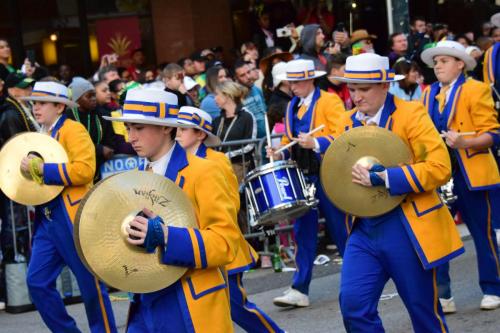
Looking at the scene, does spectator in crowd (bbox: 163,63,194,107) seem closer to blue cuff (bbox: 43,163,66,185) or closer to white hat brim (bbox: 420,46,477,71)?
white hat brim (bbox: 420,46,477,71)

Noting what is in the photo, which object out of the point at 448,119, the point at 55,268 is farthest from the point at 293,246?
the point at 55,268

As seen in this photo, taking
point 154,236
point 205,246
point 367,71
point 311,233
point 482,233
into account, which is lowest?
point 311,233

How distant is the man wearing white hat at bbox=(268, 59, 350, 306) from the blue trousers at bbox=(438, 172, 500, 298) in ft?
3.09

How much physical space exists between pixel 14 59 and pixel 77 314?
587cm

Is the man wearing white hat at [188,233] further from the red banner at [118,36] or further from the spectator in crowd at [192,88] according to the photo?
the red banner at [118,36]

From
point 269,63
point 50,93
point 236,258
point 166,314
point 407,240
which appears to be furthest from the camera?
point 269,63

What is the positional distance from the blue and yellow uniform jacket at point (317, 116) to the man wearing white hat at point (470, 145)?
790 millimetres

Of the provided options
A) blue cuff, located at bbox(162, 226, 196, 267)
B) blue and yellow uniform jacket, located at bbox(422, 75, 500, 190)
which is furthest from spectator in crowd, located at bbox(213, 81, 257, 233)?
blue cuff, located at bbox(162, 226, 196, 267)

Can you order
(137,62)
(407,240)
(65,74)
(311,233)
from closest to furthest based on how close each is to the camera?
1. (407,240)
2. (311,233)
3. (65,74)
4. (137,62)

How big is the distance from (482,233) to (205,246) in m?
4.15

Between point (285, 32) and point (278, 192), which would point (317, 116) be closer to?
point (278, 192)

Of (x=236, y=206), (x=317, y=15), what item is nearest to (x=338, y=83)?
(x=317, y=15)

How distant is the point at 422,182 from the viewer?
5.96m

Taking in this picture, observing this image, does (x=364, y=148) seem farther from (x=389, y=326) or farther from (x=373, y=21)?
(x=373, y=21)
